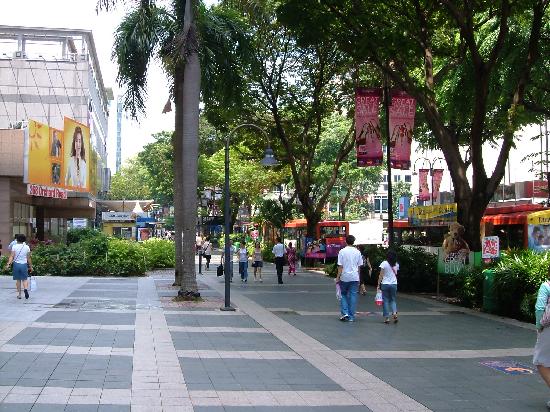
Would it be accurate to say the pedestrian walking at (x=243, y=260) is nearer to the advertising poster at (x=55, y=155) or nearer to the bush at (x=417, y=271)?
the bush at (x=417, y=271)

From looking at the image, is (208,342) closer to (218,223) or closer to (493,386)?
(493,386)

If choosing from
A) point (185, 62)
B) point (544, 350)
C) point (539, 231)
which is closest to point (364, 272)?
point (185, 62)

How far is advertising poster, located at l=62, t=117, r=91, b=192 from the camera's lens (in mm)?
32812

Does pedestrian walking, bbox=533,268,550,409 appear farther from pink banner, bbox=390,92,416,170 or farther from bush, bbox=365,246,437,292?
pink banner, bbox=390,92,416,170

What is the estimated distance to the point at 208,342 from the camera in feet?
35.1

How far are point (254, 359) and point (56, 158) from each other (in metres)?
24.9

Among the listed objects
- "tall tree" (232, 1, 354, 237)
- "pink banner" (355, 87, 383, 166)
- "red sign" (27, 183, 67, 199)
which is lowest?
"red sign" (27, 183, 67, 199)

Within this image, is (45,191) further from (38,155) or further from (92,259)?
(92,259)

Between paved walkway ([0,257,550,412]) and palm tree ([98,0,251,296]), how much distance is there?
3.33 metres

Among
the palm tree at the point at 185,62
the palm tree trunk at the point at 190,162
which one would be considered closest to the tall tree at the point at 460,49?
the palm tree at the point at 185,62

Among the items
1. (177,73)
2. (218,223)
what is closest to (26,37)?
(218,223)

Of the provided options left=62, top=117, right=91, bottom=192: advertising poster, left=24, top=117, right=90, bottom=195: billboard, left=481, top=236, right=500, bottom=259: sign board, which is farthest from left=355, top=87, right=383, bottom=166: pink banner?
left=62, top=117, right=91, bottom=192: advertising poster

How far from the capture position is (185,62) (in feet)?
56.9

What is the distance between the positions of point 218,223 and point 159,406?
55.0m
